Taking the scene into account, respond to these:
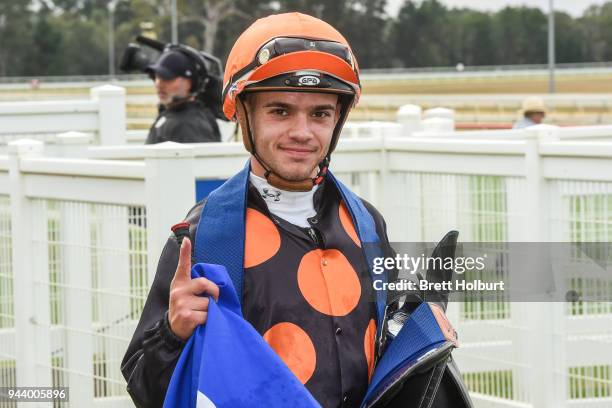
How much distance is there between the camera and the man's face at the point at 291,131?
3.23 meters

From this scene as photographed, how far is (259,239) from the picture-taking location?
A: 10.6 ft

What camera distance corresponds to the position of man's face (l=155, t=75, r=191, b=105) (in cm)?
913

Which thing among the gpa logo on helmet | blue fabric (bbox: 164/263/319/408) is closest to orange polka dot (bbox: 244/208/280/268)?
blue fabric (bbox: 164/263/319/408)

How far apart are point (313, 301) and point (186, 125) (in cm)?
573

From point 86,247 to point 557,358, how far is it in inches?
82.5

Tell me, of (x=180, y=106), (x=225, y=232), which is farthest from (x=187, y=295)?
(x=180, y=106)

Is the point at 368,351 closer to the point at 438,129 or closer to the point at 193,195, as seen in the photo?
the point at 193,195

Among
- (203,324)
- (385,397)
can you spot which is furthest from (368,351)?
(203,324)

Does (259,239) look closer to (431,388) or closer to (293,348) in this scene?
(293,348)

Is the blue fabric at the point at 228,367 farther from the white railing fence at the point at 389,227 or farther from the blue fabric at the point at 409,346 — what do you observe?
the white railing fence at the point at 389,227


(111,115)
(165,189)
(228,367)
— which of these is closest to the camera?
(228,367)

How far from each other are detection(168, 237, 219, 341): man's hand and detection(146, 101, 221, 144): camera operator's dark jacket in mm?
Answer: 5816

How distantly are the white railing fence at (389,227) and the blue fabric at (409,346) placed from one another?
2.19 m

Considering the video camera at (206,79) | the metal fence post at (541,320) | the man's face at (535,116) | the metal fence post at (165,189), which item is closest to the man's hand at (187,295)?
the metal fence post at (165,189)
